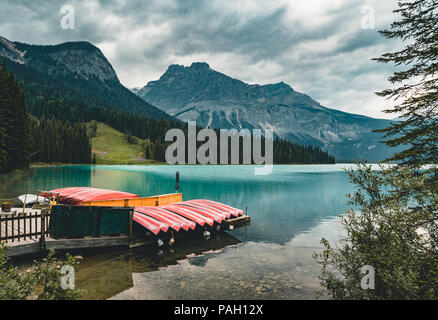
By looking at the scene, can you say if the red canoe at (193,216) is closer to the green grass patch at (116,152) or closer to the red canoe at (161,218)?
the red canoe at (161,218)

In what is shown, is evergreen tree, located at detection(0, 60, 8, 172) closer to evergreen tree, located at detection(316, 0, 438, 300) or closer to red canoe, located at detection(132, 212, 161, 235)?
red canoe, located at detection(132, 212, 161, 235)

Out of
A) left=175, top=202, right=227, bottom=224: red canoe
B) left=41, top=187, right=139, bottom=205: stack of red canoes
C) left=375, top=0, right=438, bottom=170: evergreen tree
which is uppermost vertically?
left=375, top=0, right=438, bottom=170: evergreen tree

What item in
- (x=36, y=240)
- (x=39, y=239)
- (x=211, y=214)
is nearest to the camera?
(x=36, y=240)

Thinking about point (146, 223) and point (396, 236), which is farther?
point (146, 223)

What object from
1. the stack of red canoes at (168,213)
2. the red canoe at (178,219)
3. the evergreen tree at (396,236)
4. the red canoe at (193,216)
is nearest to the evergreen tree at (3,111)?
the stack of red canoes at (168,213)

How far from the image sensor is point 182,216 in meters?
22.5

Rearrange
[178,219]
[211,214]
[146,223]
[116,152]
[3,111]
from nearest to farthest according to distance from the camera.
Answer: [146,223]
[178,219]
[211,214]
[3,111]
[116,152]

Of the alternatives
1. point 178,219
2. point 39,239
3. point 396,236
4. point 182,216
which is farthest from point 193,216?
point 396,236

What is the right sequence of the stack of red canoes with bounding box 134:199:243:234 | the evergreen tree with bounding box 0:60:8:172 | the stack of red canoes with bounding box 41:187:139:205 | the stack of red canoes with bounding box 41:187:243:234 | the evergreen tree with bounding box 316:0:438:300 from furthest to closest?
the evergreen tree with bounding box 0:60:8:172 < the stack of red canoes with bounding box 41:187:139:205 < the stack of red canoes with bounding box 41:187:243:234 < the stack of red canoes with bounding box 134:199:243:234 < the evergreen tree with bounding box 316:0:438:300

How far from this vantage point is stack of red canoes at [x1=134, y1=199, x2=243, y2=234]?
1975 centimetres

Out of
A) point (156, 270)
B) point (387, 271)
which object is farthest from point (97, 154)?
point (387, 271)

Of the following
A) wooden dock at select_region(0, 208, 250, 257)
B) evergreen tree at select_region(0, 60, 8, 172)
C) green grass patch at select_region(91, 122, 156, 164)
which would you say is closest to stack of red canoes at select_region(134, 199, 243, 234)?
wooden dock at select_region(0, 208, 250, 257)

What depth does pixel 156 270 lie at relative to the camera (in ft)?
50.3

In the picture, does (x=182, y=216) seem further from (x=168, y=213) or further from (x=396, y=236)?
(x=396, y=236)
